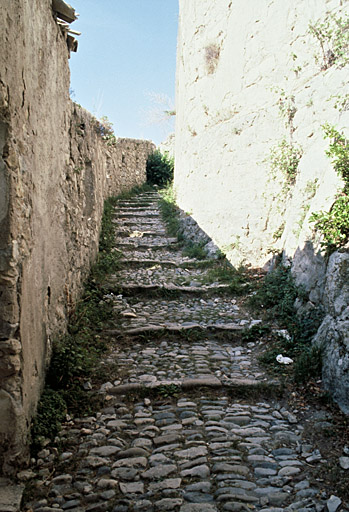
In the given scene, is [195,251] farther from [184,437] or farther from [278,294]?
[184,437]

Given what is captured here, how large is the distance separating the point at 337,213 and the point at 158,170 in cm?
1333

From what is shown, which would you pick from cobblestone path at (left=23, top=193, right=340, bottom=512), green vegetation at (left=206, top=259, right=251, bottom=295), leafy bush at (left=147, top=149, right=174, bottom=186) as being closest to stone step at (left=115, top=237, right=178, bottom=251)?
green vegetation at (left=206, top=259, right=251, bottom=295)

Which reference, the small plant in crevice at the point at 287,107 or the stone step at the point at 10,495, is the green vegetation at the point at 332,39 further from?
the stone step at the point at 10,495

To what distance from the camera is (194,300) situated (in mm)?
5930

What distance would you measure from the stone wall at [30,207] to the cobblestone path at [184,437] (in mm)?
468

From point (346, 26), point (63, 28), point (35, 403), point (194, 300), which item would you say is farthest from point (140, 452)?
point (346, 26)

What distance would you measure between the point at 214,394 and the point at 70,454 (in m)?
1.36

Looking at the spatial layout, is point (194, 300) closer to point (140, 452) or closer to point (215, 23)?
point (140, 452)

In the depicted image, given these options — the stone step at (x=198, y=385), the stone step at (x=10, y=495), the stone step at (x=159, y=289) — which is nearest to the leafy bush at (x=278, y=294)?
the stone step at (x=159, y=289)

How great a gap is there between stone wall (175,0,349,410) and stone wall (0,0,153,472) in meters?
2.42

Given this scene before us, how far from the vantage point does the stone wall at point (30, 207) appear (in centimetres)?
232

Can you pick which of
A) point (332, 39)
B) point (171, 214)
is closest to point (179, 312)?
point (332, 39)

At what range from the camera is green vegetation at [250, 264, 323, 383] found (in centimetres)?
356

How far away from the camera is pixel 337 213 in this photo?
161 inches
